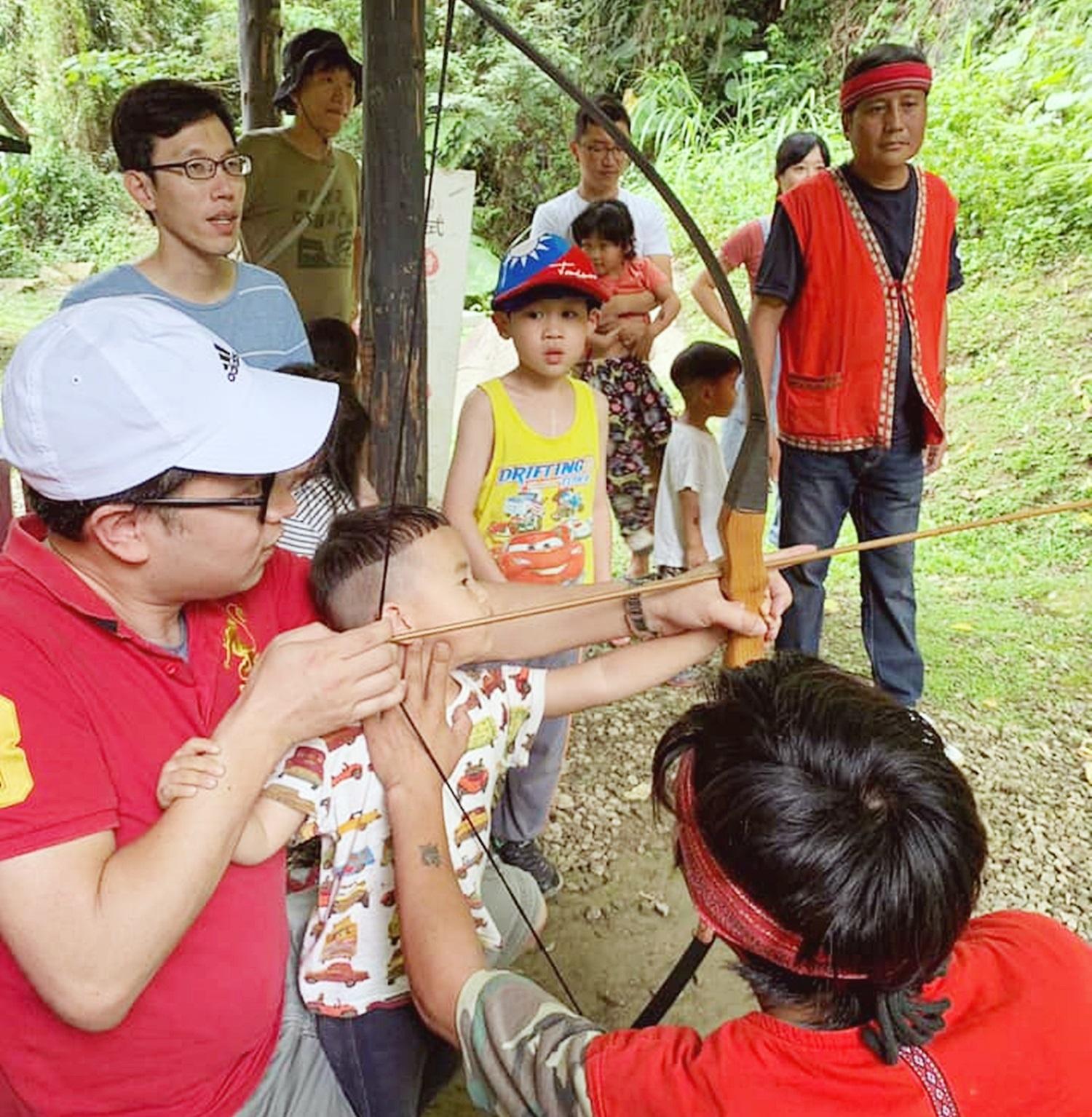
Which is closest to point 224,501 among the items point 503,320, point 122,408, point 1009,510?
point 122,408

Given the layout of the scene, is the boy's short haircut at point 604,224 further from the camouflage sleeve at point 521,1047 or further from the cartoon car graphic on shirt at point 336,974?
the camouflage sleeve at point 521,1047

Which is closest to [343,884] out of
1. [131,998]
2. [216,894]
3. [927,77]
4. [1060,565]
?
[216,894]

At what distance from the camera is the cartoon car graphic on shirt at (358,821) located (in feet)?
4.03

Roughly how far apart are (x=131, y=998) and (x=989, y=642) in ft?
11.3

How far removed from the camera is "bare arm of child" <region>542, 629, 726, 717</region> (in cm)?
145

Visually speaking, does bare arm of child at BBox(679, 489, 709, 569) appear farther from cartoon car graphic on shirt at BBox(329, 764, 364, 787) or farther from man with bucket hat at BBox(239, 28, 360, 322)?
cartoon car graphic on shirt at BBox(329, 764, 364, 787)

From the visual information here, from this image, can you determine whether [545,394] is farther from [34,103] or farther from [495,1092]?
[34,103]

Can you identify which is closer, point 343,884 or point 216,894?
point 216,894

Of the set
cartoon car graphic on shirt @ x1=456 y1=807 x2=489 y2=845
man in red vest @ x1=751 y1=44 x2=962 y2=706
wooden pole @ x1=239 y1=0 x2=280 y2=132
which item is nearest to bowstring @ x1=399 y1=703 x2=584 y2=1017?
cartoon car graphic on shirt @ x1=456 y1=807 x2=489 y2=845

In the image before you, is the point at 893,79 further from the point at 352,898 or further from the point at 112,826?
the point at 112,826

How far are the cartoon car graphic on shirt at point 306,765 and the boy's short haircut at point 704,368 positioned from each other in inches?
96.2

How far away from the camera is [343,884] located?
1.25 metres

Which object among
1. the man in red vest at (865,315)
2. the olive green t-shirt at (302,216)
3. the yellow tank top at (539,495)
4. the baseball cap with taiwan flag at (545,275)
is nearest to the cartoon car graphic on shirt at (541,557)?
the yellow tank top at (539,495)

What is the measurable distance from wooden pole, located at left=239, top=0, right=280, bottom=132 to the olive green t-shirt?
1285 millimetres
